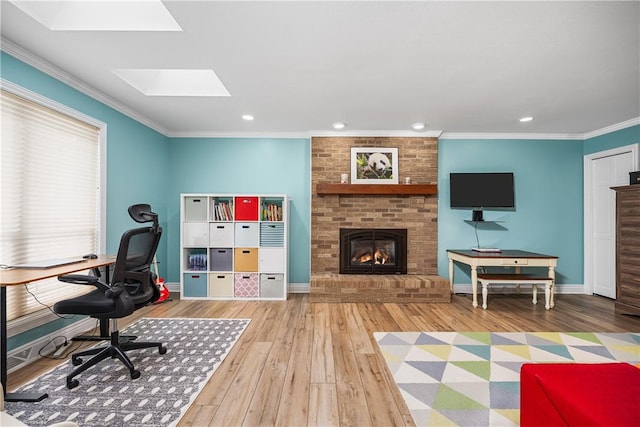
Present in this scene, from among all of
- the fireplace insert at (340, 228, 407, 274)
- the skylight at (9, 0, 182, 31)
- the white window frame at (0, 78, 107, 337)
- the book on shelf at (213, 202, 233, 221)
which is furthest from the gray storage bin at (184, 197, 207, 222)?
the skylight at (9, 0, 182, 31)

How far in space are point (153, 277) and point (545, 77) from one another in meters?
3.95

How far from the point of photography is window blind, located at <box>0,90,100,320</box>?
229 cm

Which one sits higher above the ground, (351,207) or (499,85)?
(499,85)

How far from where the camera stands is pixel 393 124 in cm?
413

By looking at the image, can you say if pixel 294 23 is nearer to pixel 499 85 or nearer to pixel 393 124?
pixel 499 85

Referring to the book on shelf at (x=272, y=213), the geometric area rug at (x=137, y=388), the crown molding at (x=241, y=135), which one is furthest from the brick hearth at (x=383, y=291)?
the crown molding at (x=241, y=135)

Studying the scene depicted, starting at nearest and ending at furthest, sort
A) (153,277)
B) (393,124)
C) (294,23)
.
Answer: (294,23) → (153,277) → (393,124)

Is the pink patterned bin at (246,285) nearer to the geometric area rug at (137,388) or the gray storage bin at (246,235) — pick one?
the gray storage bin at (246,235)

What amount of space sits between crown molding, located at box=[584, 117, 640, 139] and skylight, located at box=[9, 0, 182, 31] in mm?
5447

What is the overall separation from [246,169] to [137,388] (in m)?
3.24

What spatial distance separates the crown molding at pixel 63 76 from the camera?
2.24 meters

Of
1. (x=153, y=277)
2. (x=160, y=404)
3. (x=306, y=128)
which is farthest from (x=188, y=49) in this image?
(x=160, y=404)

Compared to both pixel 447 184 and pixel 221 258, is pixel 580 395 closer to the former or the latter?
pixel 447 184

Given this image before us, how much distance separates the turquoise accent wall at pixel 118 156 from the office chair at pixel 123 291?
29.8 inches
